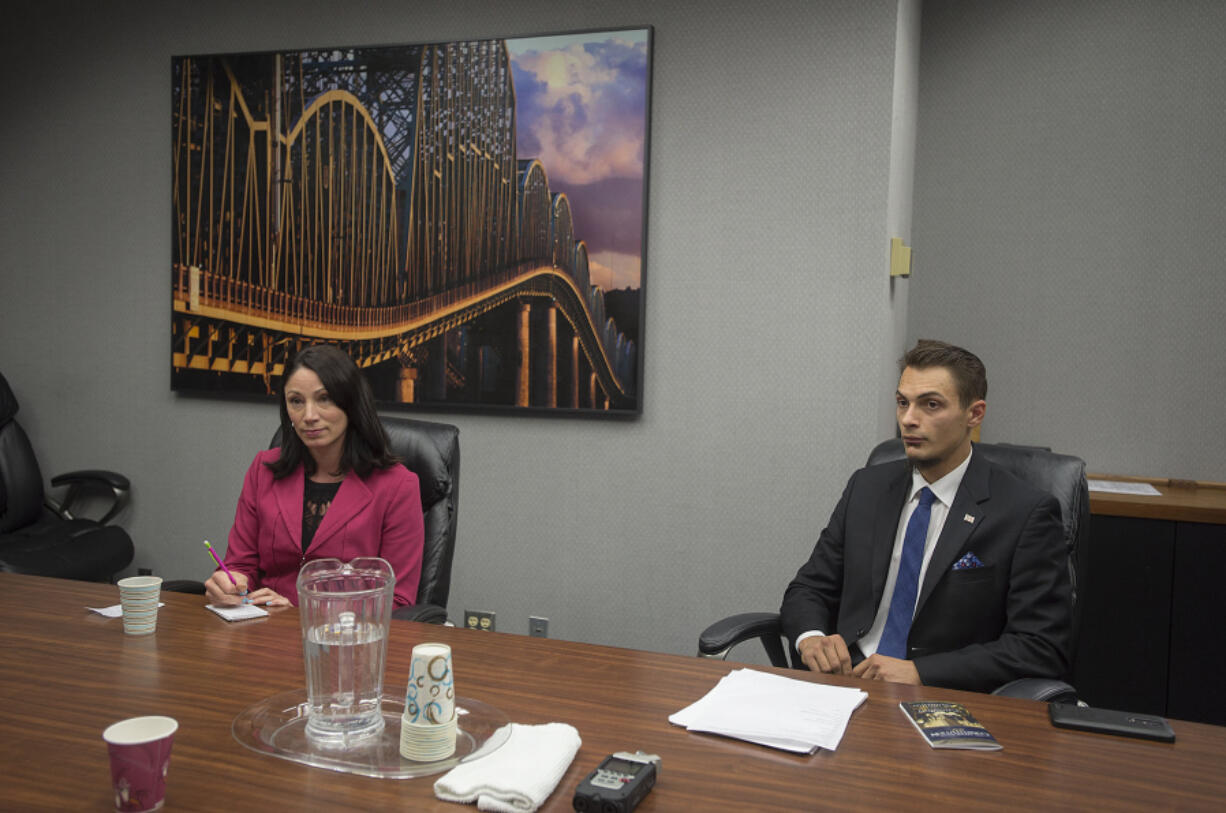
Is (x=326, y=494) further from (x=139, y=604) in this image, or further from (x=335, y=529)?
(x=139, y=604)

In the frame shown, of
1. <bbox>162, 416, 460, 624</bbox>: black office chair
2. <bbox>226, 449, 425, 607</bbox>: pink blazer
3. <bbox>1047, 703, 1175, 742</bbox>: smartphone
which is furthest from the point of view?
<bbox>162, 416, 460, 624</bbox>: black office chair

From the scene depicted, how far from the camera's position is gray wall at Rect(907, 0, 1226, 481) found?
3357 millimetres

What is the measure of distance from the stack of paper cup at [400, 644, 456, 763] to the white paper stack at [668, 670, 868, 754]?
35 cm

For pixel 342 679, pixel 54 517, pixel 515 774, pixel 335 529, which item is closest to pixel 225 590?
pixel 335 529

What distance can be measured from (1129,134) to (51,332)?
14.2ft

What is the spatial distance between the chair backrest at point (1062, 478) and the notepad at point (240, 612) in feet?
5.22

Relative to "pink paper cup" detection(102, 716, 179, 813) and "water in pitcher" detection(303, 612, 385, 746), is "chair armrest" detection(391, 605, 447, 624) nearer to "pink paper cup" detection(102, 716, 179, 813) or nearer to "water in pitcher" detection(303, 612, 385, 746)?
"water in pitcher" detection(303, 612, 385, 746)

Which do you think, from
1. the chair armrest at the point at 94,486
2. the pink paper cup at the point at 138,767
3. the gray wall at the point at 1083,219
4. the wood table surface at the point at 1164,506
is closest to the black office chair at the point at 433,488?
the pink paper cup at the point at 138,767

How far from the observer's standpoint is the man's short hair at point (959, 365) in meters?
2.04

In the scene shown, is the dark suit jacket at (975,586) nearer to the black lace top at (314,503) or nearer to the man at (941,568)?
the man at (941,568)

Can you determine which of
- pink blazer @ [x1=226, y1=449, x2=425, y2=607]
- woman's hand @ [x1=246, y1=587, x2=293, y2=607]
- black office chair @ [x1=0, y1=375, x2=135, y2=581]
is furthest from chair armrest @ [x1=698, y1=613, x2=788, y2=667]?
A: black office chair @ [x1=0, y1=375, x2=135, y2=581]

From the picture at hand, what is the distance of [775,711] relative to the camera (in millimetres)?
1392

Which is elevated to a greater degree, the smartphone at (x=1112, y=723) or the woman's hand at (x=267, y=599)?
the smartphone at (x=1112, y=723)

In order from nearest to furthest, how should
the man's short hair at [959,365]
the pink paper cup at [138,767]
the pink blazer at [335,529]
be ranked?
the pink paper cup at [138,767] → the man's short hair at [959,365] → the pink blazer at [335,529]
